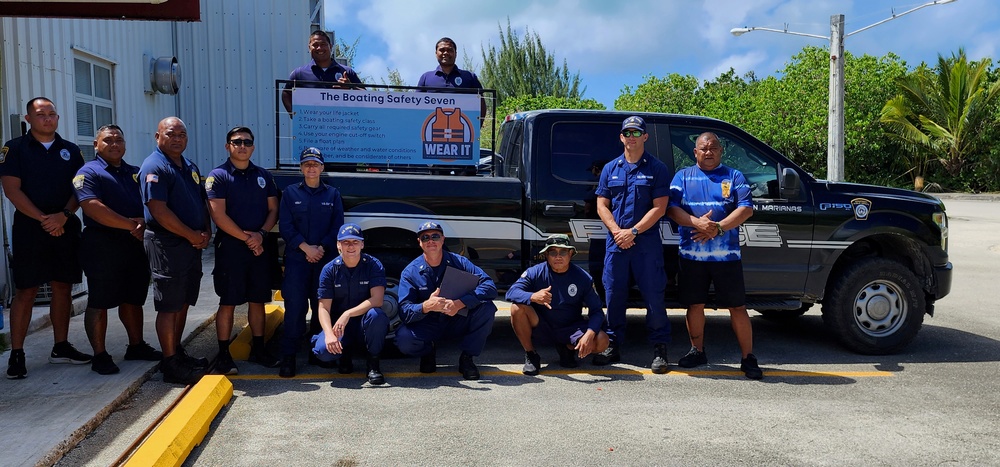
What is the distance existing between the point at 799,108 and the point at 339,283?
1104 inches

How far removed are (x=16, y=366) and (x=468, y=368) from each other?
302 cm

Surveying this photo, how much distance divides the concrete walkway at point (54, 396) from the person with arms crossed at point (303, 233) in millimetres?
999

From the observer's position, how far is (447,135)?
7.16 meters

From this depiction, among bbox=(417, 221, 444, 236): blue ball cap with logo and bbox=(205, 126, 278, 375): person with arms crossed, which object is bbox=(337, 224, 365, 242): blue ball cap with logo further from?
bbox=(205, 126, 278, 375): person with arms crossed

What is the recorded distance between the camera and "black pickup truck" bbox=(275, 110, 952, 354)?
657 centimetres

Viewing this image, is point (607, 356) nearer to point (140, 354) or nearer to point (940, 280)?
point (940, 280)

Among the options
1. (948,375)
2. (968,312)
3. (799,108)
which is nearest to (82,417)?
(948,375)

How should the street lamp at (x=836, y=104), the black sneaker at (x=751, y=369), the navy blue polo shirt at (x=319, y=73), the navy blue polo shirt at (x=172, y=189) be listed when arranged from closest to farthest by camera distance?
the navy blue polo shirt at (x=172, y=189), the black sneaker at (x=751, y=369), the navy blue polo shirt at (x=319, y=73), the street lamp at (x=836, y=104)

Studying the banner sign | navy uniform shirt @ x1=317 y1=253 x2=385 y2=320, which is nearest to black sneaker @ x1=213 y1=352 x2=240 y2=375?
navy uniform shirt @ x1=317 y1=253 x2=385 y2=320

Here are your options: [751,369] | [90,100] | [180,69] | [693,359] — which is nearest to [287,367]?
[693,359]

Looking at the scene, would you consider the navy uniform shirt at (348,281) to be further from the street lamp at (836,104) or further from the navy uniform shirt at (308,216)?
the street lamp at (836,104)

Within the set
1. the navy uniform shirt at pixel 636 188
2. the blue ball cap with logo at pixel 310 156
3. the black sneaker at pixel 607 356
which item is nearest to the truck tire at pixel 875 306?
the navy uniform shirt at pixel 636 188

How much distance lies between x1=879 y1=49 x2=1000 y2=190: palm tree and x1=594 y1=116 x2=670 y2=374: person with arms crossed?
28238 mm

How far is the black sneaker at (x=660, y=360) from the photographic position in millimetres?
6227
